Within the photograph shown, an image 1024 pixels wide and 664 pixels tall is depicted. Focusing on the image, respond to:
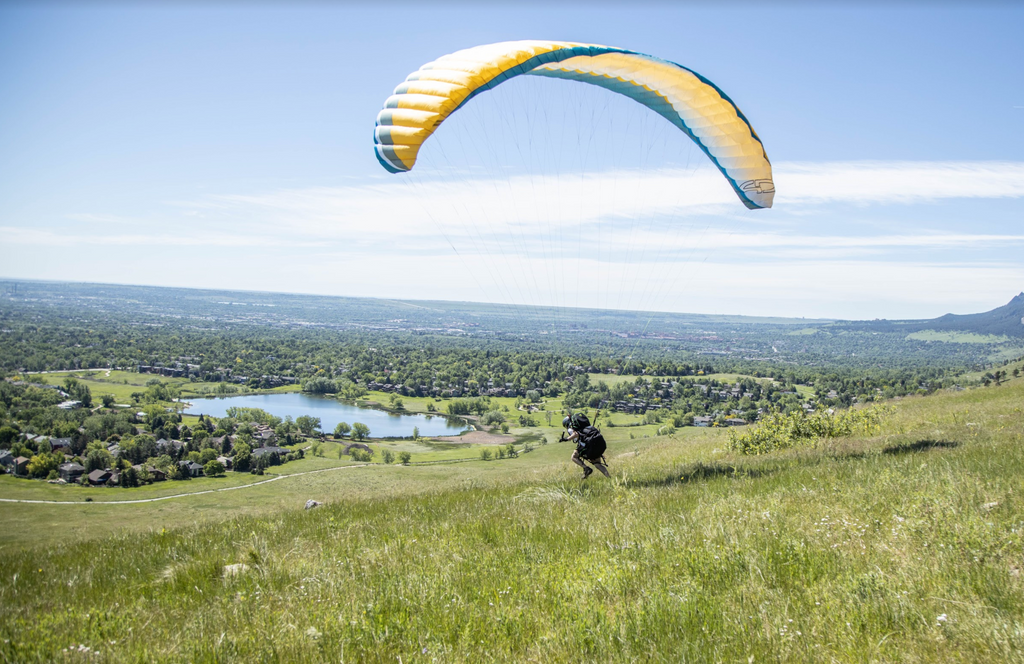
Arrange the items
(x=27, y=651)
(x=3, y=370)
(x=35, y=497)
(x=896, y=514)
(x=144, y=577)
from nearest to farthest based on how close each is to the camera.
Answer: (x=27, y=651), (x=896, y=514), (x=144, y=577), (x=35, y=497), (x=3, y=370)

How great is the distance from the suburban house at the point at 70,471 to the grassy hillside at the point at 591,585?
56.4 meters

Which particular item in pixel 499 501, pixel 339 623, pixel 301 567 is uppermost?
pixel 339 623

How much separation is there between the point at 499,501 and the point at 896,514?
16.1 ft

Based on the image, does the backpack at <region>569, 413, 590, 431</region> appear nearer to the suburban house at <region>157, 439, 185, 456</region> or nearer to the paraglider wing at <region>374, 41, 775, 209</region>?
the paraglider wing at <region>374, 41, 775, 209</region>

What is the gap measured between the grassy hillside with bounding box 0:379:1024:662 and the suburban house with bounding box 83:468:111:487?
52218mm

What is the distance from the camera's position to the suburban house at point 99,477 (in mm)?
47750

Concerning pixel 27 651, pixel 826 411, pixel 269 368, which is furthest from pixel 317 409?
pixel 27 651

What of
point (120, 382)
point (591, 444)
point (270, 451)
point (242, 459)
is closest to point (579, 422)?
point (591, 444)

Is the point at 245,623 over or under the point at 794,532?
under

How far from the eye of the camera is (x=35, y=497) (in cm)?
4203

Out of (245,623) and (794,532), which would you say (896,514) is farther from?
(245,623)

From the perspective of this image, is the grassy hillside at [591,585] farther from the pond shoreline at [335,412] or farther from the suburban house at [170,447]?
the pond shoreline at [335,412]

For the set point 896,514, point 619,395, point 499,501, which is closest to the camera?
point 896,514

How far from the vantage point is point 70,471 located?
50.8 metres
